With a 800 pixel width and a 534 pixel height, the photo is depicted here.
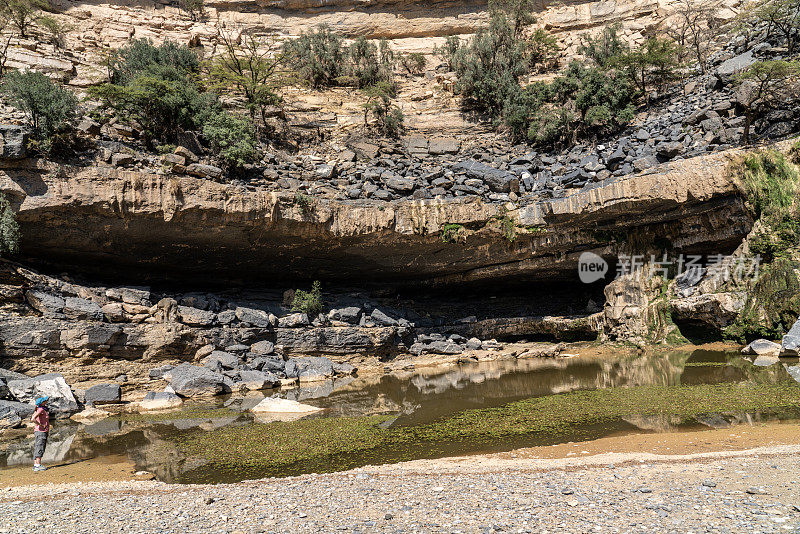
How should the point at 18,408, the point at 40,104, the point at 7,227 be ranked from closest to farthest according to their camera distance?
1. the point at 18,408
2. the point at 7,227
3. the point at 40,104

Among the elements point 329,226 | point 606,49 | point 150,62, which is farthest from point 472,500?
point 606,49

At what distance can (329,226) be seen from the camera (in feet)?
51.4

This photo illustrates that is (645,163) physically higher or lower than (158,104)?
lower

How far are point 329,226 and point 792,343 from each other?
1403cm

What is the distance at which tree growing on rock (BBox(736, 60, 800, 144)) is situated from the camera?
591 inches

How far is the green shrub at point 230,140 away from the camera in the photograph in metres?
15.8

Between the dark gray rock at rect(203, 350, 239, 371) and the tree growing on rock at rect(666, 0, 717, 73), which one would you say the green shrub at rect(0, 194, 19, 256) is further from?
the tree growing on rock at rect(666, 0, 717, 73)

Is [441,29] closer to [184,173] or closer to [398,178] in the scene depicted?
[398,178]

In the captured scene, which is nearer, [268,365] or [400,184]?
[268,365]

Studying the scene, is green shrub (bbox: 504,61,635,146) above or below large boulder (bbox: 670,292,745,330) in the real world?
above

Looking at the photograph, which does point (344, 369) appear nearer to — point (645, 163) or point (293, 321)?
point (293, 321)

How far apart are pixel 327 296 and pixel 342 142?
7610mm

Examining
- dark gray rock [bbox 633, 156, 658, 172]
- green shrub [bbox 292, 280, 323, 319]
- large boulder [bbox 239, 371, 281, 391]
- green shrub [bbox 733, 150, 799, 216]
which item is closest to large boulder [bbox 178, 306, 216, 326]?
large boulder [bbox 239, 371, 281, 391]

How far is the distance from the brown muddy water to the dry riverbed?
0.59 m
